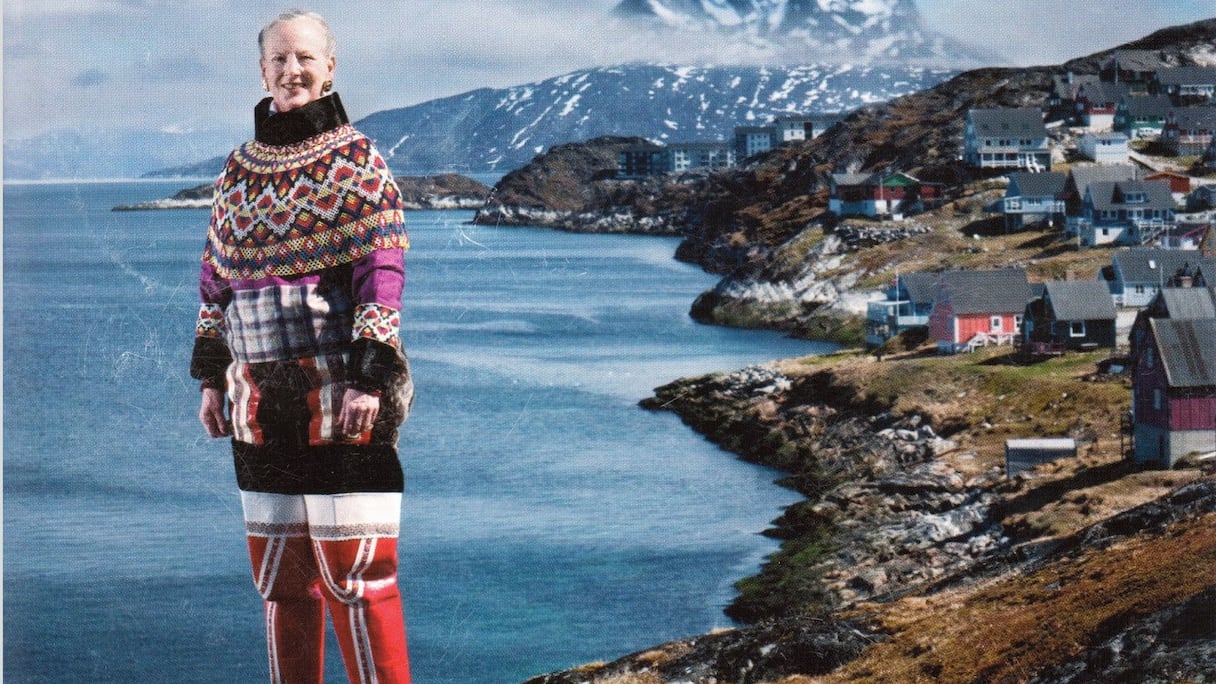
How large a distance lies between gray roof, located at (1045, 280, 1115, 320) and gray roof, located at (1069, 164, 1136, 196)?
28.0 metres

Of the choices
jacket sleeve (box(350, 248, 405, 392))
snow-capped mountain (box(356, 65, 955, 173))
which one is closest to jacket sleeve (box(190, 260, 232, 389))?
jacket sleeve (box(350, 248, 405, 392))

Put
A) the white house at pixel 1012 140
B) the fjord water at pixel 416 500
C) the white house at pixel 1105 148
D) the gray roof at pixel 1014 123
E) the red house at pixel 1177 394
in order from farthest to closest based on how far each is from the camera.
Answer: the gray roof at pixel 1014 123 < the white house at pixel 1012 140 < the white house at pixel 1105 148 < the red house at pixel 1177 394 < the fjord water at pixel 416 500

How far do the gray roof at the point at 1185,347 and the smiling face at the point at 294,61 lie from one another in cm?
2978

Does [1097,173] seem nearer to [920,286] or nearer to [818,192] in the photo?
[920,286]

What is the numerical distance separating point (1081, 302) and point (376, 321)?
4659 centimetres

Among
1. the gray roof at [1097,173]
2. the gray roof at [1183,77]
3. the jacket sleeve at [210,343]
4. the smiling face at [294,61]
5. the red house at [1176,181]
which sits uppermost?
the gray roof at [1183,77]

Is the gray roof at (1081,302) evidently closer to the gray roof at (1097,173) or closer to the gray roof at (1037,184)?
the gray roof at (1097,173)

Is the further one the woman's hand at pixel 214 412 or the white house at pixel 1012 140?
the white house at pixel 1012 140

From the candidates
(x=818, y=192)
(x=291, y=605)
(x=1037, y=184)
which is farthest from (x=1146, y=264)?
(x=818, y=192)

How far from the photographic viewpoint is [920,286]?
6362 cm

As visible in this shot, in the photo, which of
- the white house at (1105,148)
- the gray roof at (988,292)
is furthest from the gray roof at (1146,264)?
the white house at (1105,148)

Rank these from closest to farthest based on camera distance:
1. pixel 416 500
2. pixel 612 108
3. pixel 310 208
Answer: pixel 310 208, pixel 416 500, pixel 612 108

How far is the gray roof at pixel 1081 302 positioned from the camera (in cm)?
4988

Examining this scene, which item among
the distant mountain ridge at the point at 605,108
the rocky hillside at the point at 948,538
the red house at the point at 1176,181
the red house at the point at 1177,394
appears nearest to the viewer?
the rocky hillside at the point at 948,538
